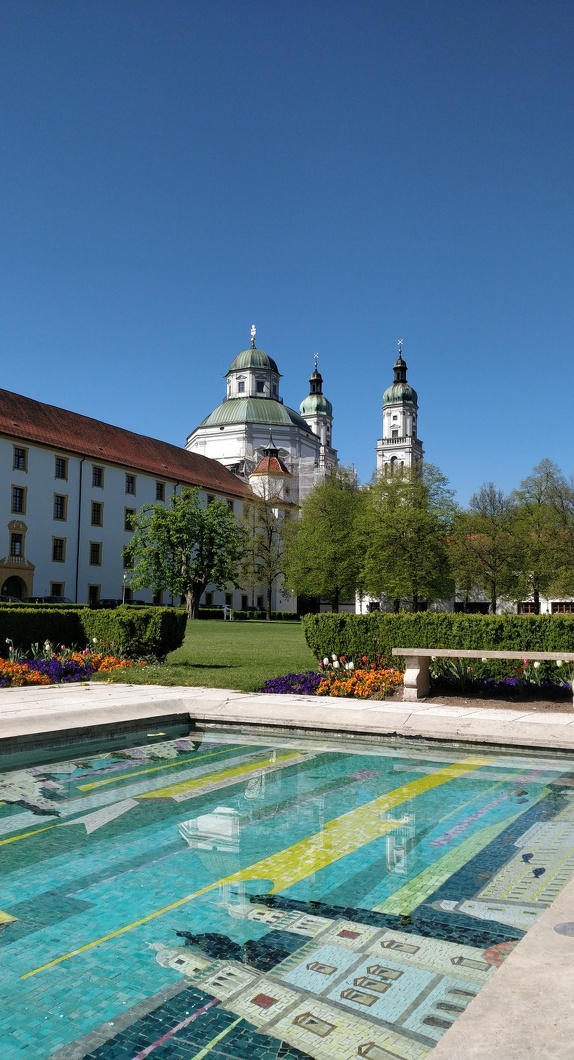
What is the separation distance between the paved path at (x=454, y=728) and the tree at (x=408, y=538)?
3542 centimetres

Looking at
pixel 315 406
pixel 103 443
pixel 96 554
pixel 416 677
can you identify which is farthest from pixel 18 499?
pixel 315 406

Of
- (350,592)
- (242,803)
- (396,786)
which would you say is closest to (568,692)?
(396,786)

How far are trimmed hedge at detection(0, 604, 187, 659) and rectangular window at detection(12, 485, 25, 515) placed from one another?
115 feet

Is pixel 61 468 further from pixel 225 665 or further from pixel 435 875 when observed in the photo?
pixel 435 875

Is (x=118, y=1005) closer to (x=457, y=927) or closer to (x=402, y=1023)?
(x=402, y=1023)

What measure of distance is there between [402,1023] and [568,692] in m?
9.72

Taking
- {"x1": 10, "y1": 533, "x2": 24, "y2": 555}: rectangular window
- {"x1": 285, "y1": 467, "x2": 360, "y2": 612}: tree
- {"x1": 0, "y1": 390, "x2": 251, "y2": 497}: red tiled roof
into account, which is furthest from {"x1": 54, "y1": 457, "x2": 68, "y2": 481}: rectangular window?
{"x1": 285, "y1": 467, "x2": 360, "y2": 612}: tree

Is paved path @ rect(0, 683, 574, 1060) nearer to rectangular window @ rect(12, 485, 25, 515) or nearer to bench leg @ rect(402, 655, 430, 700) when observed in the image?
bench leg @ rect(402, 655, 430, 700)

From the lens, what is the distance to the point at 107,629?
55.5 ft

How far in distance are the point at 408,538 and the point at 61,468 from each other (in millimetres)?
24407

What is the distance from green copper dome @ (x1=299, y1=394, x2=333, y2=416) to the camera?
371 ft

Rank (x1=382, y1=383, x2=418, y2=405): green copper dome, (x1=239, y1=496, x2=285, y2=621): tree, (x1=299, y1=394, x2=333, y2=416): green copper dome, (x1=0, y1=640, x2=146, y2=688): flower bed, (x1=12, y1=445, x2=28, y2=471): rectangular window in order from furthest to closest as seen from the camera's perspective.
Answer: (x1=382, y1=383, x2=418, y2=405): green copper dome, (x1=299, y1=394, x2=333, y2=416): green copper dome, (x1=239, y1=496, x2=285, y2=621): tree, (x1=12, y1=445, x2=28, y2=471): rectangular window, (x1=0, y1=640, x2=146, y2=688): flower bed

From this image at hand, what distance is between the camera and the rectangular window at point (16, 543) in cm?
4972

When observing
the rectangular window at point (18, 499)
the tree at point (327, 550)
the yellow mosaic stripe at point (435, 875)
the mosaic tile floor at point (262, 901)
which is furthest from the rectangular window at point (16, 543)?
the yellow mosaic stripe at point (435, 875)
